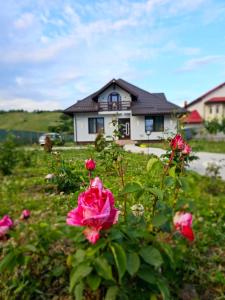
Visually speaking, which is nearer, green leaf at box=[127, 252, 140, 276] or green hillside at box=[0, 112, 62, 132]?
green leaf at box=[127, 252, 140, 276]

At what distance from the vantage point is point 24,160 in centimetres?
Result: 744

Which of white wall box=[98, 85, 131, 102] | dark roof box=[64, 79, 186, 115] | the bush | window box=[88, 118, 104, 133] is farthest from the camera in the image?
window box=[88, 118, 104, 133]

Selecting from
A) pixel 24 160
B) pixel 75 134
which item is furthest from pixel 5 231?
pixel 75 134

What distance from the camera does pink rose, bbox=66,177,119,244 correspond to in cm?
115

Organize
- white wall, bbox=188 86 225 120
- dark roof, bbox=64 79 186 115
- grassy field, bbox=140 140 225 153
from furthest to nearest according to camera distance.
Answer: white wall, bbox=188 86 225 120, dark roof, bbox=64 79 186 115, grassy field, bbox=140 140 225 153

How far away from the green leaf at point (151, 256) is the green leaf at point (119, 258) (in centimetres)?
11

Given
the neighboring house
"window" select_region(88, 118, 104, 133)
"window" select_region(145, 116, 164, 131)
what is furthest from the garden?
the neighboring house

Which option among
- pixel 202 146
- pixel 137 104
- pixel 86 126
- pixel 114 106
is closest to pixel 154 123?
pixel 137 104

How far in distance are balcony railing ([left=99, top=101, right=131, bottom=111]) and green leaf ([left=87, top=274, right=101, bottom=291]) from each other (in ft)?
73.5

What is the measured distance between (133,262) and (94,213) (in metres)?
0.23

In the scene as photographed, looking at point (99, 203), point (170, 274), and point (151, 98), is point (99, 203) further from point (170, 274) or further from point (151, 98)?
point (151, 98)

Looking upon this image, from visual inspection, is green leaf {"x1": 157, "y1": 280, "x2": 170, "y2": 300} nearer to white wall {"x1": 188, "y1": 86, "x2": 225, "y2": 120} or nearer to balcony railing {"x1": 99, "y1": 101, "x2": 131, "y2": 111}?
balcony railing {"x1": 99, "y1": 101, "x2": 131, "y2": 111}

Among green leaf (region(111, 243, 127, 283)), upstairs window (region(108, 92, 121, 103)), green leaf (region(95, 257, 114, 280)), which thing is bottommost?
green leaf (region(95, 257, 114, 280))

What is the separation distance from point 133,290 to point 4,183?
4437 mm
